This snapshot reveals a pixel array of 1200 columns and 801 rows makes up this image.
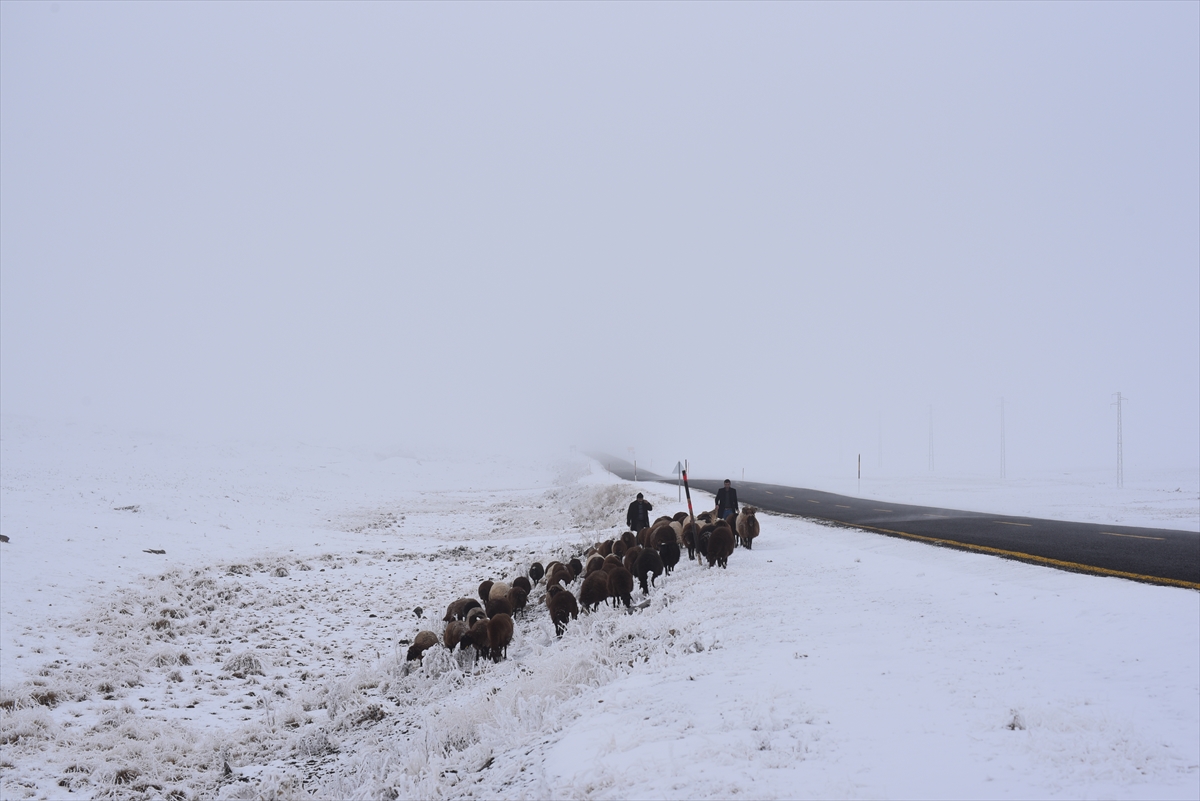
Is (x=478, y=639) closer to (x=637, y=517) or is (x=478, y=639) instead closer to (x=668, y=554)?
(x=668, y=554)

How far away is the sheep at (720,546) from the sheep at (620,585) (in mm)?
1884

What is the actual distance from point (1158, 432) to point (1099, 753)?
138 m

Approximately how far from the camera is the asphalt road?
9.96 m

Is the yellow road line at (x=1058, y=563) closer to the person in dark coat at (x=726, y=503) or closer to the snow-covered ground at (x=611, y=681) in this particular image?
the snow-covered ground at (x=611, y=681)

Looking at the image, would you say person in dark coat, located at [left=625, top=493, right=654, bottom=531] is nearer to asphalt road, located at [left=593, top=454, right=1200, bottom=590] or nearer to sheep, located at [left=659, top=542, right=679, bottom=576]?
sheep, located at [left=659, top=542, right=679, bottom=576]

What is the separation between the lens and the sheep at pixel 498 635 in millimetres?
10172

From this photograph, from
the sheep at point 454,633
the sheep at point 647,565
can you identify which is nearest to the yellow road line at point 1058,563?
the sheep at point 647,565

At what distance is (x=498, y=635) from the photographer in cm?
1022

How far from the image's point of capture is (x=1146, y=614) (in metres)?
7.13

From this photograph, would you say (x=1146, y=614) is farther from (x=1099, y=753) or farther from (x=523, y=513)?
(x=523, y=513)

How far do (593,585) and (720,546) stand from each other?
8.48 feet

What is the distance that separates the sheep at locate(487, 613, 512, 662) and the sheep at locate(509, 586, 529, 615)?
209 cm

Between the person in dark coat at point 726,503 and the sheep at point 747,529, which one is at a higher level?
the person in dark coat at point 726,503

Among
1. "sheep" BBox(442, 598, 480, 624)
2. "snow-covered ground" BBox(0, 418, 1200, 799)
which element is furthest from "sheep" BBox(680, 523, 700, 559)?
"sheep" BBox(442, 598, 480, 624)
